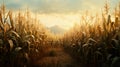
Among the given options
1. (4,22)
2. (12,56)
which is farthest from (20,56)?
(4,22)

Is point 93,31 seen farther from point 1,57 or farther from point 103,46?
point 1,57

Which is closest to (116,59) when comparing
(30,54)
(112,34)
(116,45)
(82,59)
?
(116,45)

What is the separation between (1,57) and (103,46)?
256 cm

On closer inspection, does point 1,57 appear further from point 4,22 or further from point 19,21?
point 19,21

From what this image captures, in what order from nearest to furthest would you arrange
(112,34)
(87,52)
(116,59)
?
(116,59)
(112,34)
(87,52)

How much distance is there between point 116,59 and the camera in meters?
5.91

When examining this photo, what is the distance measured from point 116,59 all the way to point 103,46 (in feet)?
2.91

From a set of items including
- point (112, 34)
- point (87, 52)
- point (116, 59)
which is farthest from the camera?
point (87, 52)

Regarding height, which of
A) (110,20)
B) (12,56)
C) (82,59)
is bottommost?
(82,59)

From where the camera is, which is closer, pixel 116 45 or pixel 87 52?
pixel 116 45

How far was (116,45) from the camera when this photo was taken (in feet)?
20.7

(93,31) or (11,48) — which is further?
(93,31)

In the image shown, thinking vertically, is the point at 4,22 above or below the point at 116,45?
above

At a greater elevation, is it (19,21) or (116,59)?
(19,21)
